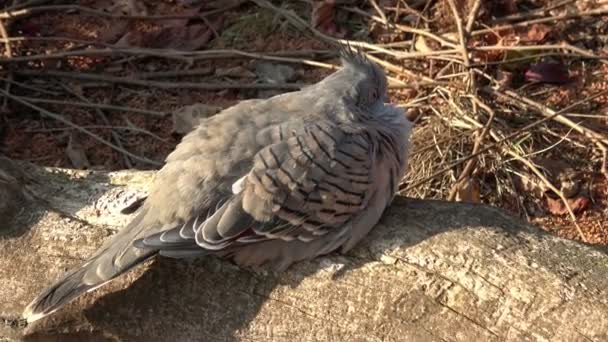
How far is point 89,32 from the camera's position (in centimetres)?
570

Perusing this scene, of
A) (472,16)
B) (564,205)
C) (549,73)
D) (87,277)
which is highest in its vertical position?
(87,277)

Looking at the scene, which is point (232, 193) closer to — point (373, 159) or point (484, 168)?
point (373, 159)

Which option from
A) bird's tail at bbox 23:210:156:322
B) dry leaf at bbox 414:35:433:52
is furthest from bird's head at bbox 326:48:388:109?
dry leaf at bbox 414:35:433:52

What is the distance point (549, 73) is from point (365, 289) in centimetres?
273

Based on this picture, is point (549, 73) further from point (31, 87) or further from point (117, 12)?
point (31, 87)

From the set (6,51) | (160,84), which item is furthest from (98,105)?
(6,51)

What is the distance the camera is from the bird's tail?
2590mm

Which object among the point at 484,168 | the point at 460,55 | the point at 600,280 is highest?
the point at 600,280

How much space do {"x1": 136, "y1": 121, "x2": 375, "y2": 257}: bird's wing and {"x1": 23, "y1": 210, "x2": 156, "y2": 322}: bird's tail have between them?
0.23ft

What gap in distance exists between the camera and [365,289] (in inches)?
103

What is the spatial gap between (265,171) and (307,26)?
2896 millimetres

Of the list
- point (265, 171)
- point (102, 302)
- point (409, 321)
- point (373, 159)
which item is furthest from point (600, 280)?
point (102, 302)

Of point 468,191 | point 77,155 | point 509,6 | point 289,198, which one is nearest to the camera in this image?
point 289,198

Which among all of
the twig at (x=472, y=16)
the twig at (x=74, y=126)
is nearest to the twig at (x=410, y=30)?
the twig at (x=472, y=16)
